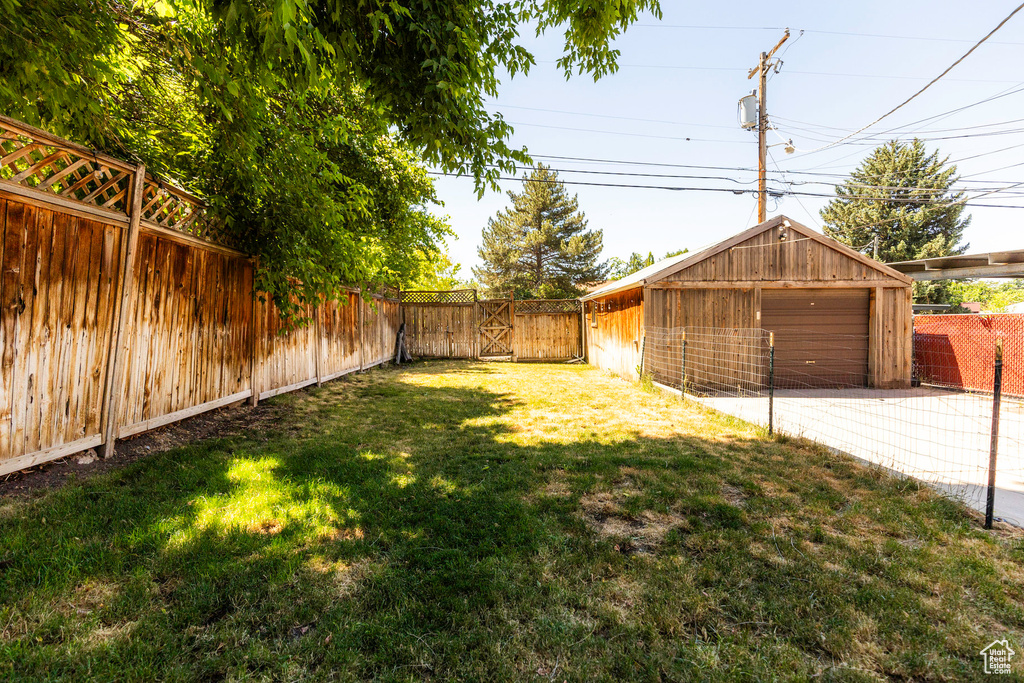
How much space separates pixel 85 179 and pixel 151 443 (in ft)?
7.64

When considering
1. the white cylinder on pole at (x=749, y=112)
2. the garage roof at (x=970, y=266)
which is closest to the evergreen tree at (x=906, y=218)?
the white cylinder on pole at (x=749, y=112)

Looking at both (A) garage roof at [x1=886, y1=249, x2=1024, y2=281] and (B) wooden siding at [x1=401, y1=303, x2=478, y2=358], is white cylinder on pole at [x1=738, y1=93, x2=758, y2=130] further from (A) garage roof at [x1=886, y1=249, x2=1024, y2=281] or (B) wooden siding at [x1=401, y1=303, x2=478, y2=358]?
(B) wooden siding at [x1=401, y1=303, x2=478, y2=358]

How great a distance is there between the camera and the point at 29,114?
3.13 m

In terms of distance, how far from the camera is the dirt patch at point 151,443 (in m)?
2.99

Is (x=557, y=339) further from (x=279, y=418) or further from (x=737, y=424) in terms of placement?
(x=279, y=418)

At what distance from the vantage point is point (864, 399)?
24.0 ft

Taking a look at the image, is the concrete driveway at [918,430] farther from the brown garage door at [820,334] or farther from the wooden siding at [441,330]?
the wooden siding at [441,330]

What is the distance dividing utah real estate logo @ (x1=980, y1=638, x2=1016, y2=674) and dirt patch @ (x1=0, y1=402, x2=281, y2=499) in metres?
5.19

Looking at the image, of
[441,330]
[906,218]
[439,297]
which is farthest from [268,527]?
[906,218]

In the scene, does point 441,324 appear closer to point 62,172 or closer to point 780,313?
point 780,313

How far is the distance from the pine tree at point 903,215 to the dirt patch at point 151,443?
28791 mm

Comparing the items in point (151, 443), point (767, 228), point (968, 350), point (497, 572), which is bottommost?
point (497, 572)

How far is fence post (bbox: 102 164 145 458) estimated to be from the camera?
361 centimetres

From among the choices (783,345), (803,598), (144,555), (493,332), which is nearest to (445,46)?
A: (144,555)
